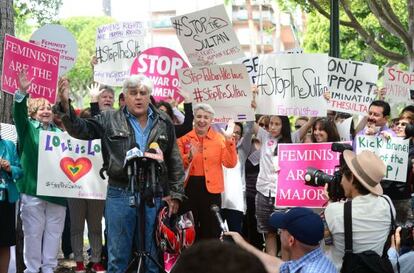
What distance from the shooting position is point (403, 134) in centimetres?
793

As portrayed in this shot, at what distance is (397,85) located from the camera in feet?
32.1

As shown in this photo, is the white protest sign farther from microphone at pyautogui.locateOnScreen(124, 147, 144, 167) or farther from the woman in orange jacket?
microphone at pyautogui.locateOnScreen(124, 147, 144, 167)

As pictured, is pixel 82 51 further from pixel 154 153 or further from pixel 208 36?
pixel 154 153

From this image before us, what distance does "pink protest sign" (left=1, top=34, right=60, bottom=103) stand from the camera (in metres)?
7.48

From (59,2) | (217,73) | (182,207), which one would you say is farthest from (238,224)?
(59,2)

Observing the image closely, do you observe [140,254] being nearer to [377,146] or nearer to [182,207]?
[182,207]

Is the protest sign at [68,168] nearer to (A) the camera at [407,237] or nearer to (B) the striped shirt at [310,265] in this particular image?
(A) the camera at [407,237]

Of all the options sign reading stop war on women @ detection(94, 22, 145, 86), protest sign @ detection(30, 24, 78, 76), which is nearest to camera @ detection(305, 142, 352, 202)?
protest sign @ detection(30, 24, 78, 76)

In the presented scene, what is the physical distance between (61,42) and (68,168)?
158cm

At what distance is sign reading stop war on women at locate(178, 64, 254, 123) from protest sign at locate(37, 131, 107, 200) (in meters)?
1.20

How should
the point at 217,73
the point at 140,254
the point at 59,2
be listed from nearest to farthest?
the point at 140,254, the point at 217,73, the point at 59,2

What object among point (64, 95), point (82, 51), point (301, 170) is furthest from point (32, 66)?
point (82, 51)

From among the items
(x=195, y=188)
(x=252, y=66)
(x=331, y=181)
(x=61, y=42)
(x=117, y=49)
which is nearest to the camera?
(x=331, y=181)

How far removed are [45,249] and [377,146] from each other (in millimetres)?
3365
